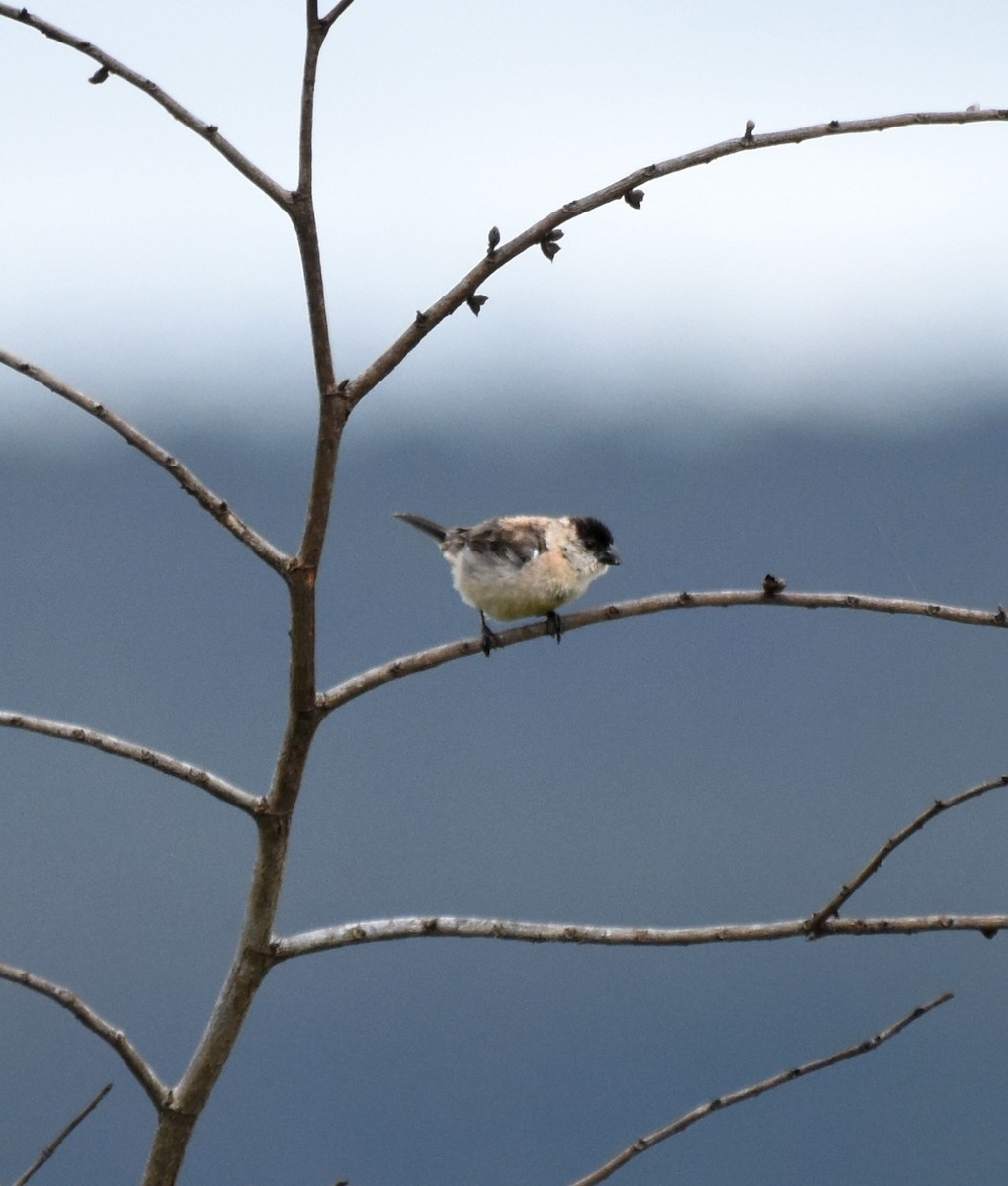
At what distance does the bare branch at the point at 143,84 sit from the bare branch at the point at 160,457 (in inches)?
9.9

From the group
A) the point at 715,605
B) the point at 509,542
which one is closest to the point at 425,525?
the point at 509,542

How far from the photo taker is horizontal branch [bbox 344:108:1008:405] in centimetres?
138

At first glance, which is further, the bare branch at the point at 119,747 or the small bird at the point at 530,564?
the small bird at the point at 530,564

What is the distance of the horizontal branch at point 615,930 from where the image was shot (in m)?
1.41

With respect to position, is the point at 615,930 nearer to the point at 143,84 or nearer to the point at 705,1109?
the point at 705,1109

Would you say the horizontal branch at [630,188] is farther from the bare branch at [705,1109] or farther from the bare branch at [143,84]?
the bare branch at [705,1109]

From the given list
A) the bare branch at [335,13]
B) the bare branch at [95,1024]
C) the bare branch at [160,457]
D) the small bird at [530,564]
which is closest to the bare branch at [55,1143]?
the bare branch at [95,1024]

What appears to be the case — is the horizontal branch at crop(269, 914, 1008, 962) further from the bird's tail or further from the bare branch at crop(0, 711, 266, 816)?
the bird's tail

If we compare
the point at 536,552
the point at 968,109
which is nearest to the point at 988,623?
the point at 968,109

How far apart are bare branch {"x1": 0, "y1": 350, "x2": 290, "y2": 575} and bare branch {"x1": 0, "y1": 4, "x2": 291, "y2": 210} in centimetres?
25

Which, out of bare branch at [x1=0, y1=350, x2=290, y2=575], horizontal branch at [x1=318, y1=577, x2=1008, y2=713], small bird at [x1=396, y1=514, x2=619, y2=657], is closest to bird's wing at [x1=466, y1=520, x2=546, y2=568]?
small bird at [x1=396, y1=514, x2=619, y2=657]

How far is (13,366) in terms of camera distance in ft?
4.58

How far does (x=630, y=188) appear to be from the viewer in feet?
4.57

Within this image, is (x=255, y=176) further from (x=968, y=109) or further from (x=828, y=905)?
(x=828, y=905)
